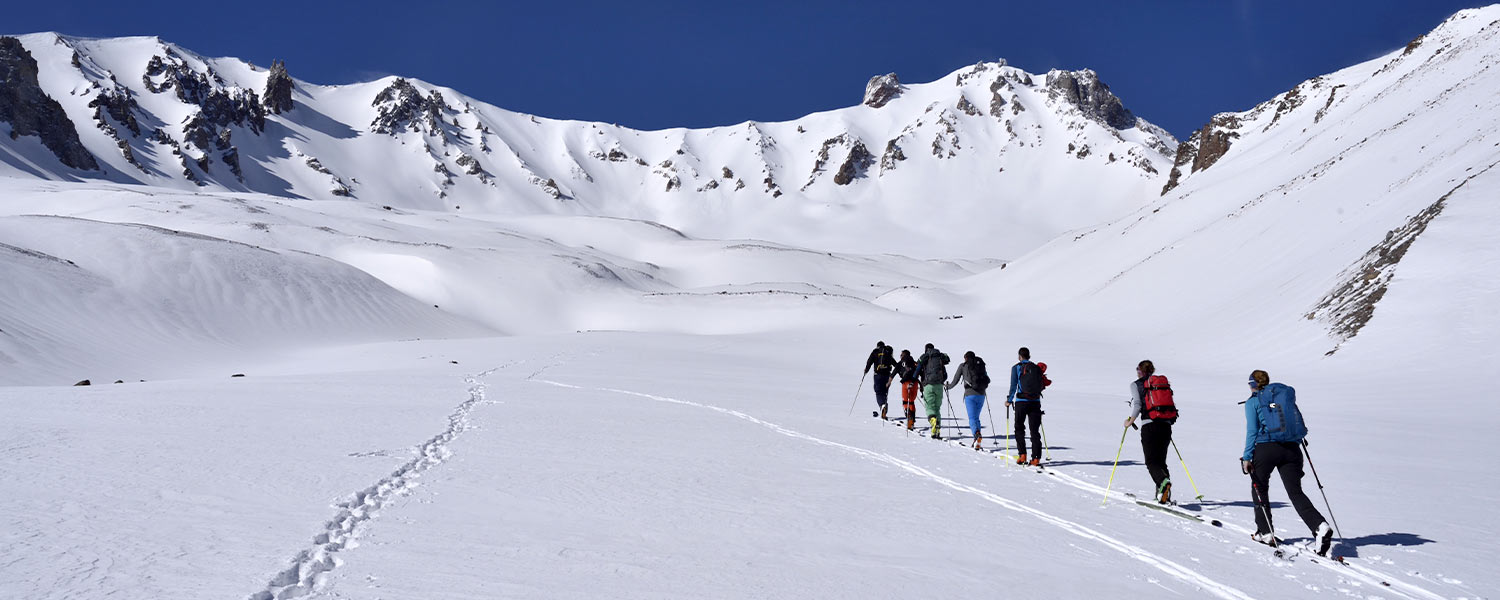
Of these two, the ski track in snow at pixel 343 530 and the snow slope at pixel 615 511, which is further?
the snow slope at pixel 615 511

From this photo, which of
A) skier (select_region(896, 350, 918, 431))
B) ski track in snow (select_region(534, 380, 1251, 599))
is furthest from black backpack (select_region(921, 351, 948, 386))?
ski track in snow (select_region(534, 380, 1251, 599))

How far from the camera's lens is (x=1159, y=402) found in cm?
1005

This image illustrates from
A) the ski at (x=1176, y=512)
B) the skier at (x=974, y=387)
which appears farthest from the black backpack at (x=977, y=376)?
the ski at (x=1176, y=512)

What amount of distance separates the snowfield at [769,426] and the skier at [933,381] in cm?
56

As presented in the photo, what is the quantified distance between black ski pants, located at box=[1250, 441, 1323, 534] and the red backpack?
1.62m

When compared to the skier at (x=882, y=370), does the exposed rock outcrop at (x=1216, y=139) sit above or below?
above

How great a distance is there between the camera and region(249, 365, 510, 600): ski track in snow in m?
5.40

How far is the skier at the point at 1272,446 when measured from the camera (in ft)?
26.5

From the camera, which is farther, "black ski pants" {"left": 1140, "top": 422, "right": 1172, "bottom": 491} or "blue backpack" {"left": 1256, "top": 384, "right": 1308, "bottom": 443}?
"black ski pants" {"left": 1140, "top": 422, "right": 1172, "bottom": 491}

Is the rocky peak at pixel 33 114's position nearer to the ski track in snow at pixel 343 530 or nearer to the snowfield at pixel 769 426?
the snowfield at pixel 769 426

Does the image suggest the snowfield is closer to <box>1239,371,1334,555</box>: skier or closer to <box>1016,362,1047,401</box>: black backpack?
<box>1239,371,1334,555</box>: skier

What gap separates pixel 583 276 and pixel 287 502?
79.4m

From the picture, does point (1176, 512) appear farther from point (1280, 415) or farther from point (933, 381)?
point (933, 381)

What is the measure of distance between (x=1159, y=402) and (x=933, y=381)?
22.0ft
